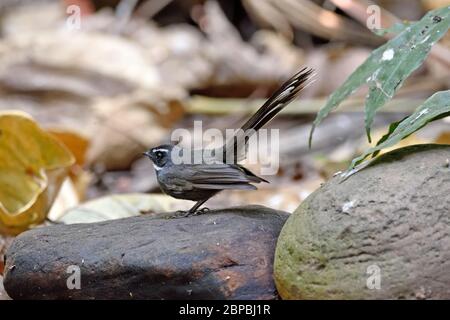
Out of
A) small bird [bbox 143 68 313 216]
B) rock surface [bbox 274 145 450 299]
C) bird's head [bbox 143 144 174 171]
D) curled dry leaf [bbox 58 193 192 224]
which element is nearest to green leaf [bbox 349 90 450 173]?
rock surface [bbox 274 145 450 299]

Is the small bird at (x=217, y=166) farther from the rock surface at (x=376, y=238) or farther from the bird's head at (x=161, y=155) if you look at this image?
the rock surface at (x=376, y=238)

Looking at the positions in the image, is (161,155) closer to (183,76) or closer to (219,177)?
(219,177)

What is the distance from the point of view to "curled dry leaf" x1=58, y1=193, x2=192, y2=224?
15.0 ft

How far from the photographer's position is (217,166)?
3.59 metres

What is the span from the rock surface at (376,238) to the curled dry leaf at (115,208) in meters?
1.85

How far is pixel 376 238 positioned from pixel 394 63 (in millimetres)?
913

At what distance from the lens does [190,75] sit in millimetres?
8508

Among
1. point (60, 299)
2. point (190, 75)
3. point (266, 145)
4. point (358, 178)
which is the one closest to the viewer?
point (358, 178)

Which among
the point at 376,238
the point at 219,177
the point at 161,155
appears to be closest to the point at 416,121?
the point at 376,238

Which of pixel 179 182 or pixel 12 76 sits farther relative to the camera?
pixel 12 76

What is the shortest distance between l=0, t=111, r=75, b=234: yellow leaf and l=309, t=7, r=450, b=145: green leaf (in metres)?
1.66
